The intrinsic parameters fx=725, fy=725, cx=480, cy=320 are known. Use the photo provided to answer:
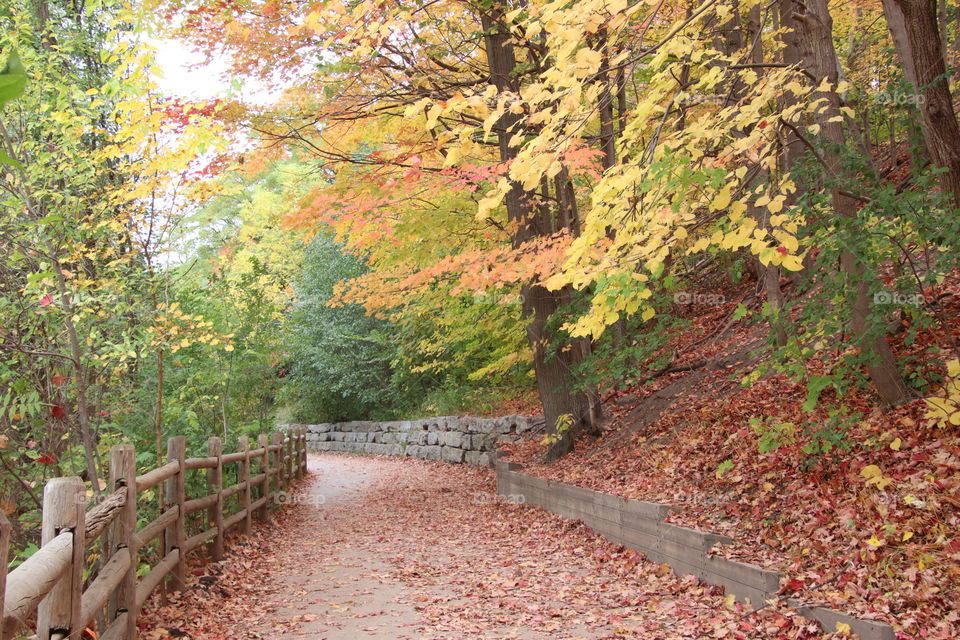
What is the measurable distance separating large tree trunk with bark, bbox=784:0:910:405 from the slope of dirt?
0.65 feet

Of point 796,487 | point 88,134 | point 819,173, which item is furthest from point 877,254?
Answer: point 88,134

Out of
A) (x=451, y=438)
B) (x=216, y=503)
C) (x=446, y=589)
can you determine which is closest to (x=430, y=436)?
(x=451, y=438)

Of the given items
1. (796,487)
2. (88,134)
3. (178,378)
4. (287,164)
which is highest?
(287,164)

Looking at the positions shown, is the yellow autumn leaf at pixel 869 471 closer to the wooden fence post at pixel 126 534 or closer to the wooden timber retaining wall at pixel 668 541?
the wooden timber retaining wall at pixel 668 541

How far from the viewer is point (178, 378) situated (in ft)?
26.4

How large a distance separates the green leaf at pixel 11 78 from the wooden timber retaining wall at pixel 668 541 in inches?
171

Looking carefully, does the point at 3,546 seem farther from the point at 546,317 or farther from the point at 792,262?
the point at 546,317

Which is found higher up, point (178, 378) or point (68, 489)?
point (178, 378)

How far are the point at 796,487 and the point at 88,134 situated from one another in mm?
6987

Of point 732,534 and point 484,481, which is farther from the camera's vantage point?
point 484,481

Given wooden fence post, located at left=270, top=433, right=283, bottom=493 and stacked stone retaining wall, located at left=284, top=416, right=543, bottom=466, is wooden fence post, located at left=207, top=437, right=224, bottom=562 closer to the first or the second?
wooden fence post, located at left=270, top=433, right=283, bottom=493

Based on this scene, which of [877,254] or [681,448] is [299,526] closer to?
[681,448]

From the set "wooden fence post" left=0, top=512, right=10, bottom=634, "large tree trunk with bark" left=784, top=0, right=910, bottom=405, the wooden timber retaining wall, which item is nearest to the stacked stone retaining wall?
the wooden timber retaining wall

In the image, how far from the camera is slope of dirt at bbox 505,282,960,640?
13.4 feet
